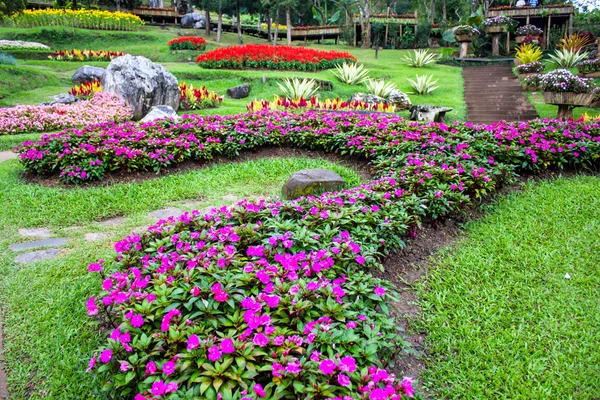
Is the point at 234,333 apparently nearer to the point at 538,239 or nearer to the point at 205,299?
the point at 205,299

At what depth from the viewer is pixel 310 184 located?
495cm

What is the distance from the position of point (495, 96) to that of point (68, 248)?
12.8m

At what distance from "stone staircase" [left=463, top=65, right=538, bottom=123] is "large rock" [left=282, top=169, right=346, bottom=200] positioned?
7.43 metres

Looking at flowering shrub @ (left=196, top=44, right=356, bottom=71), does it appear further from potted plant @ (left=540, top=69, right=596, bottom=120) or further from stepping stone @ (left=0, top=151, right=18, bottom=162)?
stepping stone @ (left=0, top=151, right=18, bottom=162)

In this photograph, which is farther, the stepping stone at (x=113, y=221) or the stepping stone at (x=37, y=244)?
the stepping stone at (x=113, y=221)

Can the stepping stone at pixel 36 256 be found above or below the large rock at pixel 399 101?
below

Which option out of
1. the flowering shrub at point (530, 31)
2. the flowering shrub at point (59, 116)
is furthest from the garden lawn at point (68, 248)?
the flowering shrub at point (530, 31)

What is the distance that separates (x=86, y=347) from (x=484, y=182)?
390cm

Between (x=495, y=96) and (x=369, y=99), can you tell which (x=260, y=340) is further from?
(x=495, y=96)

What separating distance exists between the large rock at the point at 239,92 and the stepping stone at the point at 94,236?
365 inches

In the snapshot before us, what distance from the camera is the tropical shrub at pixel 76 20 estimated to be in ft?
76.8

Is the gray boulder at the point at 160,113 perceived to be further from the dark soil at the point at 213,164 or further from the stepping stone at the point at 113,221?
the stepping stone at the point at 113,221

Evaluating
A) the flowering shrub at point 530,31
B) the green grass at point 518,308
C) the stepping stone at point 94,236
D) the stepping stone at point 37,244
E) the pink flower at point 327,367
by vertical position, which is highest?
the flowering shrub at point 530,31

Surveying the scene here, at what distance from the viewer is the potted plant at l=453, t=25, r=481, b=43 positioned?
18.3 meters
